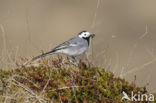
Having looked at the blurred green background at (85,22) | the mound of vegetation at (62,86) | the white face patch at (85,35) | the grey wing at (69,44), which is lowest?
the blurred green background at (85,22)

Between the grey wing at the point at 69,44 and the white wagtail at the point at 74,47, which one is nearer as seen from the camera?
the white wagtail at the point at 74,47

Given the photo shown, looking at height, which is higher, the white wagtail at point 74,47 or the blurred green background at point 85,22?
the white wagtail at point 74,47

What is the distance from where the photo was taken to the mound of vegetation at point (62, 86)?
6508 millimetres

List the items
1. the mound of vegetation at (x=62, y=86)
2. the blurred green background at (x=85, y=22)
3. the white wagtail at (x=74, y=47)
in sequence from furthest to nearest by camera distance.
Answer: the blurred green background at (x=85, y=22) → the white wagtail at (x=74, y=47) → the mound of vegetation at (x=62, y=86)

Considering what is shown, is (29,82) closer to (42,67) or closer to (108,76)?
(42,67)

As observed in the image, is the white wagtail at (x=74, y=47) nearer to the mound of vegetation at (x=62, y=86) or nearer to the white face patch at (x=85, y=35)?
the white face patch at (x=85, y=35)

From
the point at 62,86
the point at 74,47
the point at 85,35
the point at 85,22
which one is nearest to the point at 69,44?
the point at 74,47

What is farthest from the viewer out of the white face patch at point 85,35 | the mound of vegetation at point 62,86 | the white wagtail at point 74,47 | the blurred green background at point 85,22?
the blurred green background at point 85,22

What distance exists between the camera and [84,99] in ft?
21.2

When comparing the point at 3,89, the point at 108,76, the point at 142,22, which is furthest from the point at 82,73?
the point at 142,22

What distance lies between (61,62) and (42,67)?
0.43 m

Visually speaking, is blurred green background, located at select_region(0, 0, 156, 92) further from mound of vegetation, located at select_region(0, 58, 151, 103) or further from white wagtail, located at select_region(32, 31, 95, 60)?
mound of vegetation, located at select_region(0, 58, 151, 103)

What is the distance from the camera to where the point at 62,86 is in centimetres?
683

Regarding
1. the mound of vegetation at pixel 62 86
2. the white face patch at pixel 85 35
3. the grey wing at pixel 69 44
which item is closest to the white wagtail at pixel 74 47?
the grey wing at pixel 69 44
